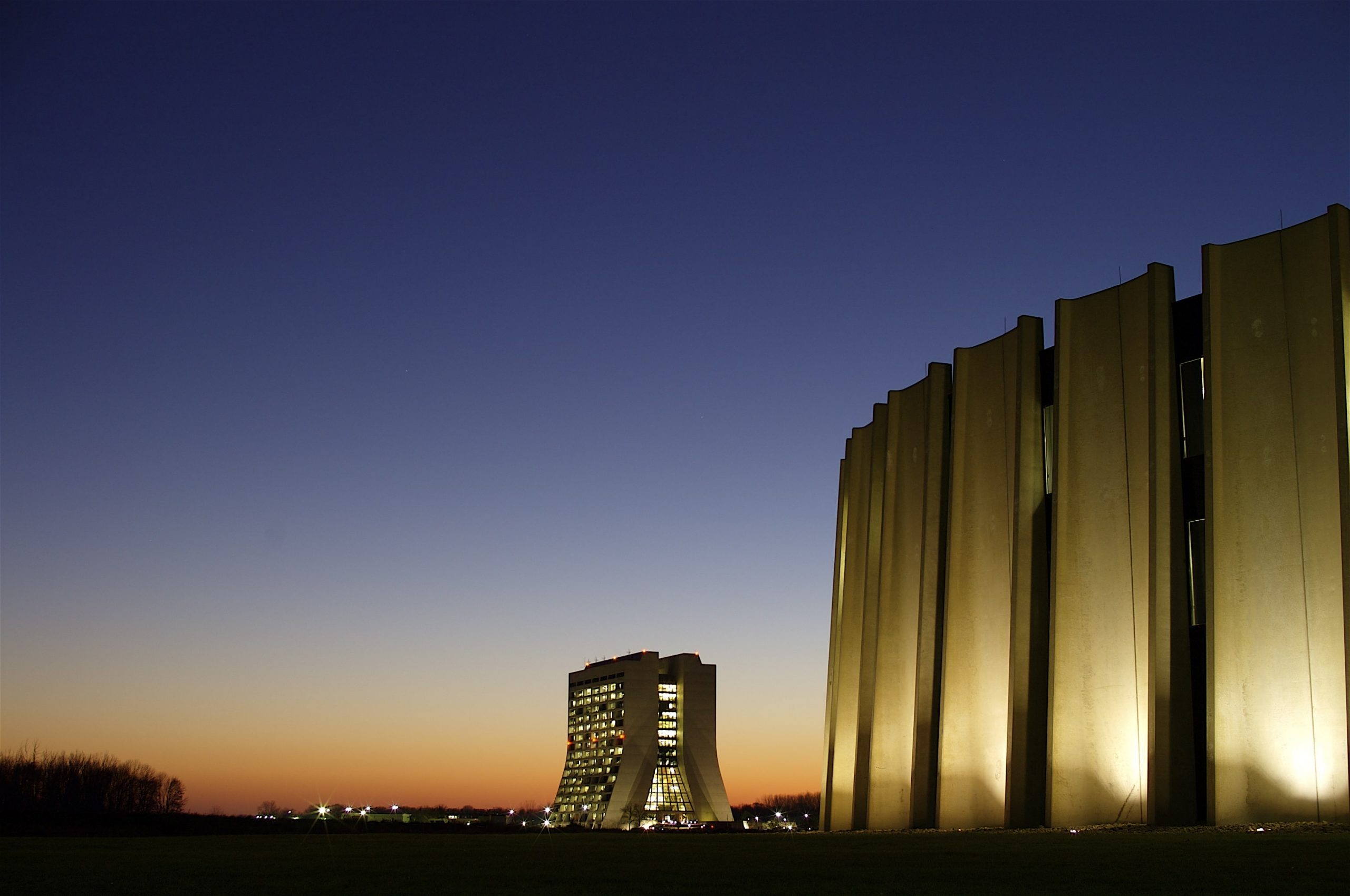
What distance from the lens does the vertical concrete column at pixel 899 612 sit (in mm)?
36625

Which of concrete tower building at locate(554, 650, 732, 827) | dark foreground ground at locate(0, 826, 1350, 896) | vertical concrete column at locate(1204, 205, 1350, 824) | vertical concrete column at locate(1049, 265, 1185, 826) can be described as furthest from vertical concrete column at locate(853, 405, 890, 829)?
concrete tower building at locate(554, 650, 732, 827)

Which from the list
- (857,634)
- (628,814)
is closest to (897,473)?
(857,634)

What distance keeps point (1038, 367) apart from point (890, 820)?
14.7 meters

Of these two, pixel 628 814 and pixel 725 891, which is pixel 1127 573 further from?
pixel 628 814

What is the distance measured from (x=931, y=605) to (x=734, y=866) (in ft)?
75.3

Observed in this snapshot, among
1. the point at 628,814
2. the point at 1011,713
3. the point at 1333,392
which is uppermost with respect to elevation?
the point at 1333,392

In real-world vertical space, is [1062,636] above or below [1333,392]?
below

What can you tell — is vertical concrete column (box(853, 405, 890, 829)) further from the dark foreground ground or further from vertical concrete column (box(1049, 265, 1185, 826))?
the dark foreground ground

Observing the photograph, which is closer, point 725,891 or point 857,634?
point 725,891

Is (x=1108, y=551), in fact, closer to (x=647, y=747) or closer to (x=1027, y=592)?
(x=1027, y=592)

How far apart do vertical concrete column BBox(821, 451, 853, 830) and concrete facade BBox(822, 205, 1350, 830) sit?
3.09 metres

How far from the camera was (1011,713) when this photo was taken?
3012cm

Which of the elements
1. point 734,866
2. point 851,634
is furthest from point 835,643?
point 734,866

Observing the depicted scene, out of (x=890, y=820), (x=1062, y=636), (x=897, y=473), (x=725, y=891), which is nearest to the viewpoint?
(x=725, y=891)
